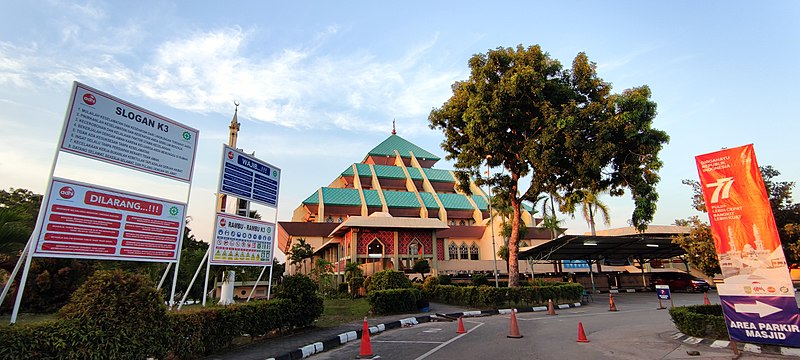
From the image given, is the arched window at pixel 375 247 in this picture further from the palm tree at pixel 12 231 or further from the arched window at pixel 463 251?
the palm tree at pixel 12 231

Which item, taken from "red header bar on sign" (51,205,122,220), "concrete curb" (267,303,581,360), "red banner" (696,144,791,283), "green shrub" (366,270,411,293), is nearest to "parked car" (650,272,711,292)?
"concrete curb" (267,303,581,360)

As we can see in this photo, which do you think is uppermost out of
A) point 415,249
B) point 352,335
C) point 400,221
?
point 400,221

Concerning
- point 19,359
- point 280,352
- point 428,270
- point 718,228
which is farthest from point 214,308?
point 428,270

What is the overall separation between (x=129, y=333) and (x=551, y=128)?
49.4 feet

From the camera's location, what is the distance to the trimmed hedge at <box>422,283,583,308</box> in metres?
16.5

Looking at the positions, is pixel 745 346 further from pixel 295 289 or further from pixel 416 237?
pixel 416 237

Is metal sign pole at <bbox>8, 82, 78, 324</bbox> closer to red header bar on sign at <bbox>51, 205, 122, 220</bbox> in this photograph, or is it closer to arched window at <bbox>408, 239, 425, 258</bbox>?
red header bar on sign at <bbox>51, 205, 122, 220</bbox>

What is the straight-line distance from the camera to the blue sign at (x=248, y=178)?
343 inches

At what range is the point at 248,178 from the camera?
9359 mm

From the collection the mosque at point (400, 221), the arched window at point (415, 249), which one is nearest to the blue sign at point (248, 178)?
the mosque at point (400, 221)

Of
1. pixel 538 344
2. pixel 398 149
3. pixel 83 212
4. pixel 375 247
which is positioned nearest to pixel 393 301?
pixel 538 344

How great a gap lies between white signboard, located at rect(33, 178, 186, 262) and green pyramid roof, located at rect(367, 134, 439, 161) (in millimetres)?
51990

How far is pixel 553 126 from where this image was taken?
52.2 feet

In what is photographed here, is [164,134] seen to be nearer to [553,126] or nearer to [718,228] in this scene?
[718,228]
